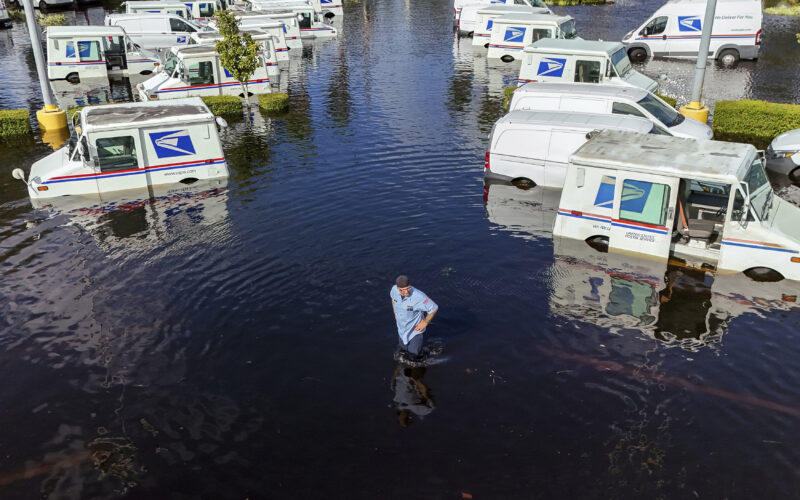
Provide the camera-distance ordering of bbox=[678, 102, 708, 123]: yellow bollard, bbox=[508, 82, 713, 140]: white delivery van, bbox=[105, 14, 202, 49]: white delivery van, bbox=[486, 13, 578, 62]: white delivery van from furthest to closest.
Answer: bbox=[105, 14, 202, 49]: white delivery van < bbox=[486, 13, 578, 62]: white delivery van < bbox=[678, 102, 708, 123]: yellow bollard < bbox=[508, 82, 713, 140]: white delivery van

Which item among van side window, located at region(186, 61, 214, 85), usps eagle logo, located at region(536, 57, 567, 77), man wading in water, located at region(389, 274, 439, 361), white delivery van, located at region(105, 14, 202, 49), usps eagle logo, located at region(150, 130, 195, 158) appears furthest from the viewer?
white delivery van, located at region(105, 14, 202, 49)

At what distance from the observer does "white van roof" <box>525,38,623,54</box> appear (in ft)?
92.1

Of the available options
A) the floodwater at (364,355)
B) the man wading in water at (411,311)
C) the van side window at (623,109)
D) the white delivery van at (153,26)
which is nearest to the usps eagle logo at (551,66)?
the van side window at (623,109)

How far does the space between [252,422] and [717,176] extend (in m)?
10.6

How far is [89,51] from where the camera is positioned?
35.2 m

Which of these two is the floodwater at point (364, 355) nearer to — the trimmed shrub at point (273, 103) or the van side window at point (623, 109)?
the van side window at point (623, 109)

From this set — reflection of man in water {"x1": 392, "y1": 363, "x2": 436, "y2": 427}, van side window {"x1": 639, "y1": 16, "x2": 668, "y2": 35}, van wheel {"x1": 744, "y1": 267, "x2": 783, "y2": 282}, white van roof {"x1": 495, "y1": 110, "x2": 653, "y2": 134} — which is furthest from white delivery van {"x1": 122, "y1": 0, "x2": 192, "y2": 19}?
van wheel {"x1": 744, "y1": 267, "x2": 783, "y2": 282}

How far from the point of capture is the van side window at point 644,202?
14477 millimetres

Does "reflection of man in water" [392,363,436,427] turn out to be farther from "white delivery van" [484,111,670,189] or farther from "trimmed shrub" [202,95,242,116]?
"trimmed shrub" [202,95,242,116]

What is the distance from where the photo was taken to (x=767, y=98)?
29453mm

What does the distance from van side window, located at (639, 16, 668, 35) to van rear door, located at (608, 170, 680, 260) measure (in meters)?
26.7

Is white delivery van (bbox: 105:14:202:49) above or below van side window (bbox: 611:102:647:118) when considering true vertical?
above

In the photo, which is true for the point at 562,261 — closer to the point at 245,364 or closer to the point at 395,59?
the point at 245,364

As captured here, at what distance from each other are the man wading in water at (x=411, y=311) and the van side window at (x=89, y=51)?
103ft
